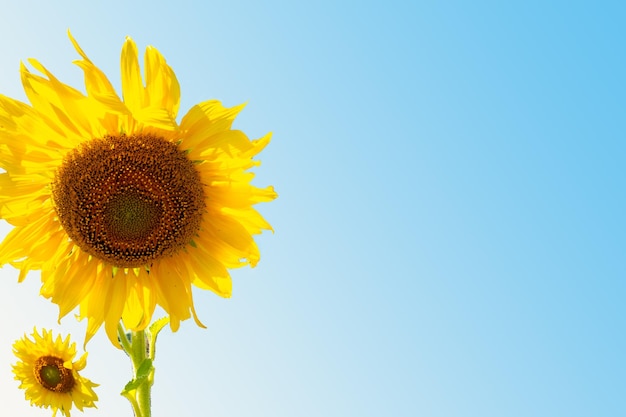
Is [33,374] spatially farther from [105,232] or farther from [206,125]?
[206,125]

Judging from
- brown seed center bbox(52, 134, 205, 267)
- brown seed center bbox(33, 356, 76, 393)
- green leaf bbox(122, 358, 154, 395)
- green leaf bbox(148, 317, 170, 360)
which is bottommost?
brown seed center bbox(33, 356, 76, 393)

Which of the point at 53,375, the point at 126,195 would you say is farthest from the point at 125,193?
the point at 53,375

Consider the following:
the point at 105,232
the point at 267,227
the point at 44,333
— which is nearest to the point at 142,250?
the point at 105,232

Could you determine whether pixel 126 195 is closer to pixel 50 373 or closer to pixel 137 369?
pixel 137 369

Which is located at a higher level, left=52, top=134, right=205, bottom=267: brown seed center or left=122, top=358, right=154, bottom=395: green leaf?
left=52, top=134, right=205, bottom=267: brown seed center

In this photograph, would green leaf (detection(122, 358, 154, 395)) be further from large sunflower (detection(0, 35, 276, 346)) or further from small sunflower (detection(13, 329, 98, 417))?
small sunflower (detection(13, 329, 98, 417))

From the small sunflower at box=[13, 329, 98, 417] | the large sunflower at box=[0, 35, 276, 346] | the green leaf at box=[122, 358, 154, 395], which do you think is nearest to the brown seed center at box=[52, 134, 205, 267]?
the large sunflower at box=[0, 35, 276, 346]

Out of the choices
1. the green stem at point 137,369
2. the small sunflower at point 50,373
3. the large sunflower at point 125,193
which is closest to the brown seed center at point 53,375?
the small sunflower at point 50,373
